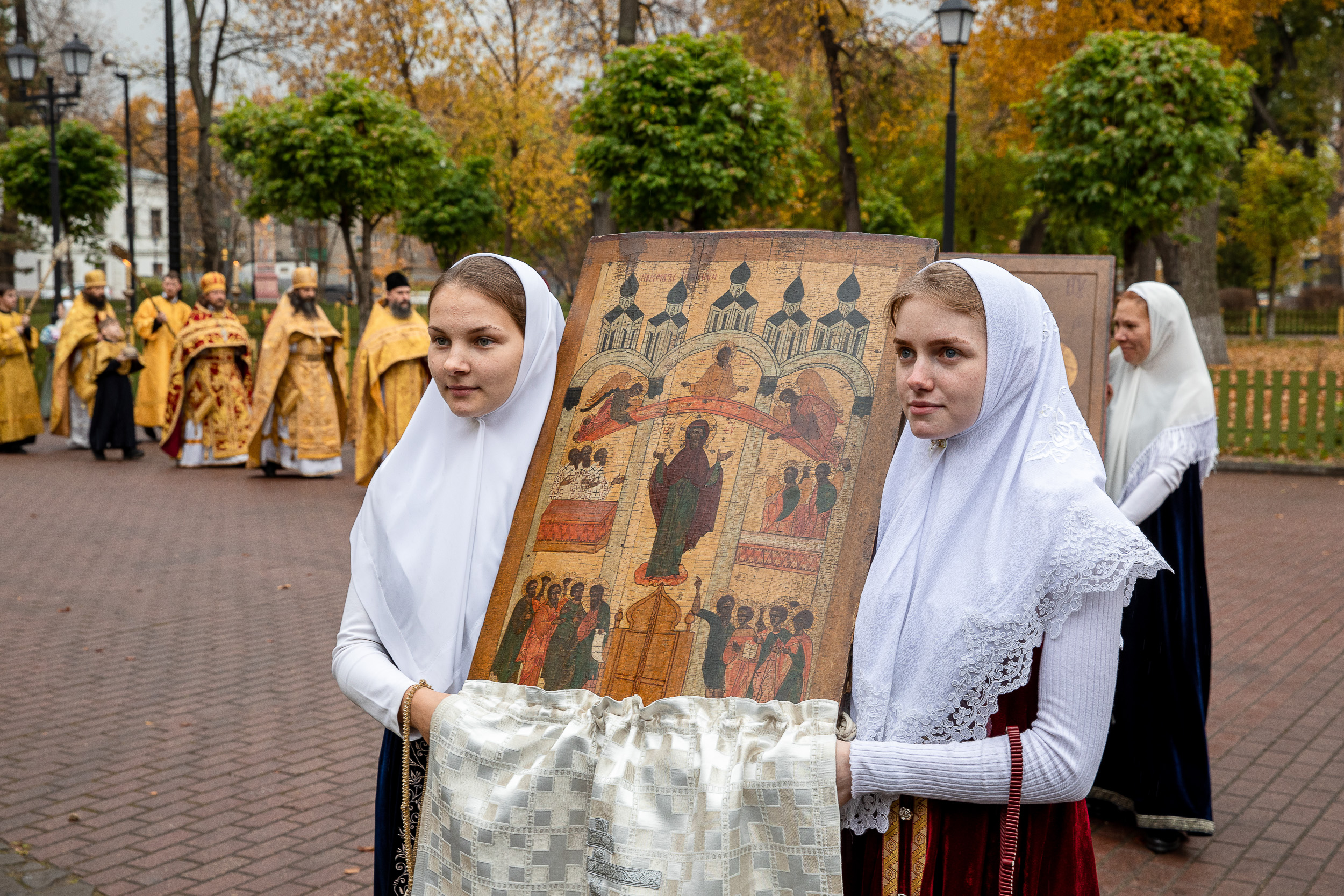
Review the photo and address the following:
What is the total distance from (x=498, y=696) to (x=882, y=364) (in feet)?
2.74

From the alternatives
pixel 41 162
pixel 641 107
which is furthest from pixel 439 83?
pixel 641 107

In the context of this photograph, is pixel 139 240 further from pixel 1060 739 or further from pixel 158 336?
pixel 1060 739

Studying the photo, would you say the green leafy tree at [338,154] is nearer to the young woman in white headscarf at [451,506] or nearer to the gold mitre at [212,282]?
the gold mitre at [212,282]

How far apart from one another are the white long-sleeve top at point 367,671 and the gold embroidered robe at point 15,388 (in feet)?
51.2

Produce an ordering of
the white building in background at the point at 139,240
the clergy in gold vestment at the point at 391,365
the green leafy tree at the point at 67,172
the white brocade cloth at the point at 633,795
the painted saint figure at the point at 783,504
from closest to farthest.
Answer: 1. the white brocade cloth at the point at 633,795
2. the painted saint figure at the point at 783,504
3. the clergy in gold vestment at the point at 391,365
4. the green leafy tree at the point at 67,172
5. the white building in background at the point at 139,240

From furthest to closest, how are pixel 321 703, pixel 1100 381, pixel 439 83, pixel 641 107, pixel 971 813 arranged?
pixel 439 83 < pixel 641 107 < pixel 321 703 < pixel 1100 381 < pixel 971 813

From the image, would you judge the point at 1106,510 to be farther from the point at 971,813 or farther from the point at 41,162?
the point at 41,162

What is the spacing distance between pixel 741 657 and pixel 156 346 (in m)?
15.9

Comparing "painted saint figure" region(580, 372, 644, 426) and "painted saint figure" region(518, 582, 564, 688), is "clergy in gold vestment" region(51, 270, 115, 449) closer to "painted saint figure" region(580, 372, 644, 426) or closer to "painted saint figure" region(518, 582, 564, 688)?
"painted saint figure" region(580, 372, 644, 426)

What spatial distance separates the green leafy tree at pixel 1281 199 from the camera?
28.4 m

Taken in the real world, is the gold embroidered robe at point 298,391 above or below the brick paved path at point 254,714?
above

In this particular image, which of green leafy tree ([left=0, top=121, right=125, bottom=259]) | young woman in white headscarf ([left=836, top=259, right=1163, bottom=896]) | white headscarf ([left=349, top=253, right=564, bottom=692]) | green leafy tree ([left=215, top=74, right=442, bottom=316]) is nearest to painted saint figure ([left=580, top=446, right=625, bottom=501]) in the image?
white headscarf ([left=349, top=253, right=564, bottom=692])

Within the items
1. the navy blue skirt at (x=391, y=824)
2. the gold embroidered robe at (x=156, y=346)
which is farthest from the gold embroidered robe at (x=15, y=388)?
the navy blue skirt at (x=391, y=824)

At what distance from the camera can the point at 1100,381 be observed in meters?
3.53
